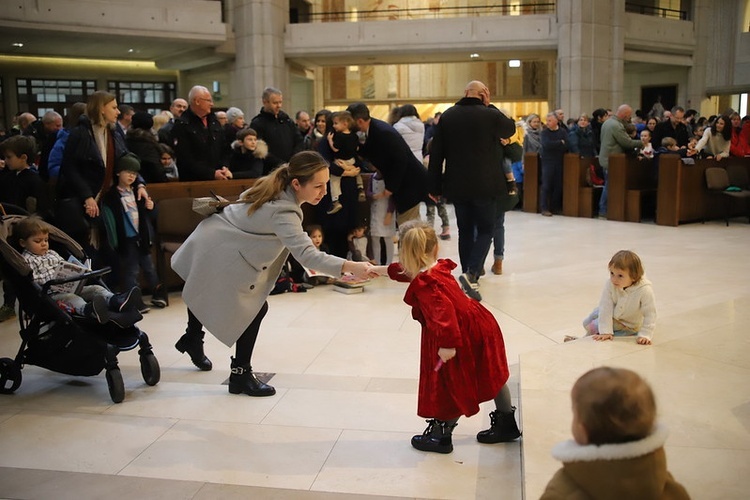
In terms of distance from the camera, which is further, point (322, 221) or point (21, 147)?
point (322, 221)

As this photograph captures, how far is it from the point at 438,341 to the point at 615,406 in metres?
1.58

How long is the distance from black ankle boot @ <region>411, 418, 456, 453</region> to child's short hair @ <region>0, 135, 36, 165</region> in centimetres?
502

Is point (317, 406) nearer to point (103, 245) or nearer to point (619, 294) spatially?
point (619, 294)

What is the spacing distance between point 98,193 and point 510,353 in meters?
3.57

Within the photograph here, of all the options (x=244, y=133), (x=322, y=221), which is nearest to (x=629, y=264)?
(x=322, y=221)

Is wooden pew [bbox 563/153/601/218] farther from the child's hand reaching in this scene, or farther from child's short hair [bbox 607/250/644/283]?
the child's hand reaching

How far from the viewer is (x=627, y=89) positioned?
85.0ft

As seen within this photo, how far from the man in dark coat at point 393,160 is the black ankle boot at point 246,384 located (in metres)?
3.24

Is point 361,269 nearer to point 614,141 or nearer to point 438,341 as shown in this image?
point 438,341

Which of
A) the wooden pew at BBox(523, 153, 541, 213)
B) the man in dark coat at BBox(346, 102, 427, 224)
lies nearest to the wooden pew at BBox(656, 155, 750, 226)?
the wooden pew at BBox(523, 153, 541, 213)

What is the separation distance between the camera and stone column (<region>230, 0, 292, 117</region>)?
19922 millimetres

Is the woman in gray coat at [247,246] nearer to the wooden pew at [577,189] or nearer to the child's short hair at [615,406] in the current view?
the child's short hair at [615,406]

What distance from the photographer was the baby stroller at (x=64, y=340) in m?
4.32

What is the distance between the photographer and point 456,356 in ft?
10.8
